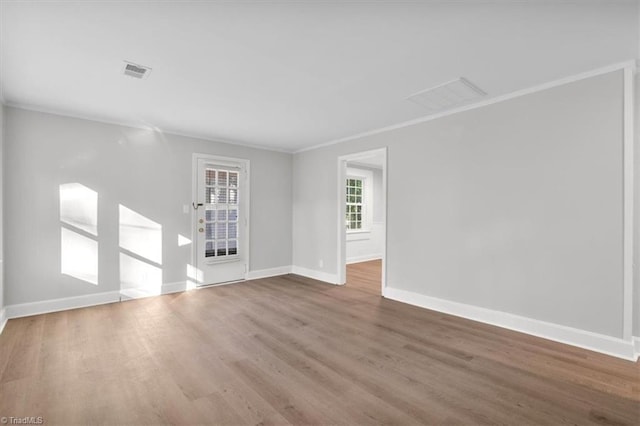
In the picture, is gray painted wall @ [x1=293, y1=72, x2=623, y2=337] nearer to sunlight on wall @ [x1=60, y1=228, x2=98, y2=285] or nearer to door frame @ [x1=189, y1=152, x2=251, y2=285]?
door frame @ [x1=189, y1=152, x2=251, y2=285]

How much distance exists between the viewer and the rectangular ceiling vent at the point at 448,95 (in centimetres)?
301

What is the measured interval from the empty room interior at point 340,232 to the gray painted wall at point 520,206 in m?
0.02

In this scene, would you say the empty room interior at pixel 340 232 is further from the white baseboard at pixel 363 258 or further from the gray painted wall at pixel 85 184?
the white baseboard at pixel 363 258

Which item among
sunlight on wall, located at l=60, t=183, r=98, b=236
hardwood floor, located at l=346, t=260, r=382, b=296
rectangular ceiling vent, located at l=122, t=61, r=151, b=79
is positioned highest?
rectangular ceiling vent, located at l=122, t=61, r=151, b=79

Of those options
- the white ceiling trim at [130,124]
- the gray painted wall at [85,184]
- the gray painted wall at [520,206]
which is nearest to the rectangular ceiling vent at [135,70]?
the white ceiling trim at [130,124]

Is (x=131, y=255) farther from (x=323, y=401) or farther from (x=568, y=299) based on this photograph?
(x=568, y=299)

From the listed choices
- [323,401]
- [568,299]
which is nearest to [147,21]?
[323,401]

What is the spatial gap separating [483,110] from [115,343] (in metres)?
4.59

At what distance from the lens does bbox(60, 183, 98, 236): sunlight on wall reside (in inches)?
152

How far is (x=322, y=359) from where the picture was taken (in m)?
2.61

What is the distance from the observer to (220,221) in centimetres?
528

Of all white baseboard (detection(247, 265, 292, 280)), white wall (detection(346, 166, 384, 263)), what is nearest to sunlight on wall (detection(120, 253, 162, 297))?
white baseboard (detection(247, 265, 292, 280))

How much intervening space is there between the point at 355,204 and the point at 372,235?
99 cm

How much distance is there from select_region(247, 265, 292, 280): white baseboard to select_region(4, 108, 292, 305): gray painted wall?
121 centimetres
